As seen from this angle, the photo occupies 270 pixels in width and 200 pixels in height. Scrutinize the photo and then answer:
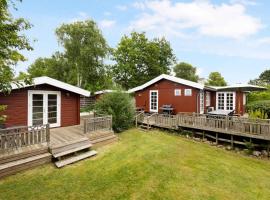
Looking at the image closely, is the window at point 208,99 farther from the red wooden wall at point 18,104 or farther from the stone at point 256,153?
the red wooden wall at point 18,104

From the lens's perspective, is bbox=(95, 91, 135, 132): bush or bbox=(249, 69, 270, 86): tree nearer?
bbox=(95, 91, 135, 132): bush

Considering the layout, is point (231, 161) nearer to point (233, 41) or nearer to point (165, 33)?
point (233, 41)

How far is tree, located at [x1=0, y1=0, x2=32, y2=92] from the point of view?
348cm

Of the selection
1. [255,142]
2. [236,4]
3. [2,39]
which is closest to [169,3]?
[236,4]

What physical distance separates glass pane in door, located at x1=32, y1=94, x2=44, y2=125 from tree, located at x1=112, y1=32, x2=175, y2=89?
2114 cm

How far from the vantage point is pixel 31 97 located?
934cm

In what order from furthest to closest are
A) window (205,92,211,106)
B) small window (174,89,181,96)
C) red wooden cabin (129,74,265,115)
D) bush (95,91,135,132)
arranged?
window (205,92,211,106)
small window (174,89,181,96)
red wooden cabin (129,74,265,115)
bush (95,91,135,132)

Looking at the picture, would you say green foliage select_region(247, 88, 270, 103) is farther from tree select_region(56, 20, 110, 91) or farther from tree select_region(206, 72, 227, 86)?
tree select_region(206, 72, 227, 86)

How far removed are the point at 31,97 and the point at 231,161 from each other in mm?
9401

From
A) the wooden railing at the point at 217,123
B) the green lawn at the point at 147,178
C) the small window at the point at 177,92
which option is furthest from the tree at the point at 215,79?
the green lawn at the point at 147,178

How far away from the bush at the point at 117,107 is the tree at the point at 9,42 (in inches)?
280

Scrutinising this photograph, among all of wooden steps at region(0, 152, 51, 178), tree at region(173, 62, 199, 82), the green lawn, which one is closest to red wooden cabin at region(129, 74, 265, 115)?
the green lawn

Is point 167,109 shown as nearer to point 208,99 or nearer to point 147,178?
point 208,99

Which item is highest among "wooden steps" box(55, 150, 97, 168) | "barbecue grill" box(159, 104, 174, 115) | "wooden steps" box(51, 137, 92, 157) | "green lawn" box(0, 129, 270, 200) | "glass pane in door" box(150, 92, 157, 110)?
"glass pane in door" box(150, 92, 157, 110)
